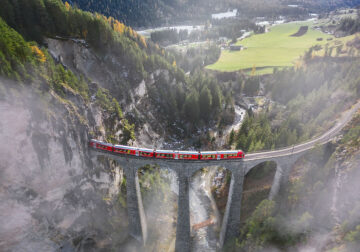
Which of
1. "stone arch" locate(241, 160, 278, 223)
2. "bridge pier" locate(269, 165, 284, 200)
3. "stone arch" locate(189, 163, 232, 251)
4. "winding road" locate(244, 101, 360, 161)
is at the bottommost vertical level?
"stone arch" locate(189, 163, 232, 251)

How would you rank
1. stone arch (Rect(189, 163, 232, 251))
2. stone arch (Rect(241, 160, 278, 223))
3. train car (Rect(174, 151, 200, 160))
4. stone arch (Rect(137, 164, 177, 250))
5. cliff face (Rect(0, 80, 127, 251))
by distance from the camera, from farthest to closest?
1. stone arch (Rect(137, 164, 177, 250))
2. stone arch (Rect(189, 163, 232, 251))
3. stone arch (Rect(241, 160, 278, 223))
4. train car (Rect(174, 151, 200, 160))
5. cliff face (Rect(0, 80, 127, 251))

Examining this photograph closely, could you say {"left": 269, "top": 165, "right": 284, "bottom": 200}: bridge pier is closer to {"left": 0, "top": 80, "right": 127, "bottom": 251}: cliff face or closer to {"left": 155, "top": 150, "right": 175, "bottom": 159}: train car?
{"left": 155, "top": 150, "right": 175, "bottom": 159}: train car

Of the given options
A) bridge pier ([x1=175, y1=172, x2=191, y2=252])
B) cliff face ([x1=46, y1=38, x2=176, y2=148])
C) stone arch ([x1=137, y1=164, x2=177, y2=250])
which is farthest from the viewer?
cliff face ([x1=46, y1=38, x2=176, y2=148])

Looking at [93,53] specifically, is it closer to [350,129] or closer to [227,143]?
[227,143]

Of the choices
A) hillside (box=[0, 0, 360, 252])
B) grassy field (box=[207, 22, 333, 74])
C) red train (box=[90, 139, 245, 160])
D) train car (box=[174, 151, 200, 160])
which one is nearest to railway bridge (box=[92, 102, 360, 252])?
train car (box=[174, 151, 200, 160])

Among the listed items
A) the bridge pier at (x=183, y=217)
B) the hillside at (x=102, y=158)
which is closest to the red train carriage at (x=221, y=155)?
the bridge pier at (x=183, y=217)

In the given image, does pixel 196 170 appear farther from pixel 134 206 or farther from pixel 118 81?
pixel 118 81

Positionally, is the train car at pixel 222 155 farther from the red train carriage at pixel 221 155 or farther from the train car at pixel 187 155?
the train car at pixel 187 155
